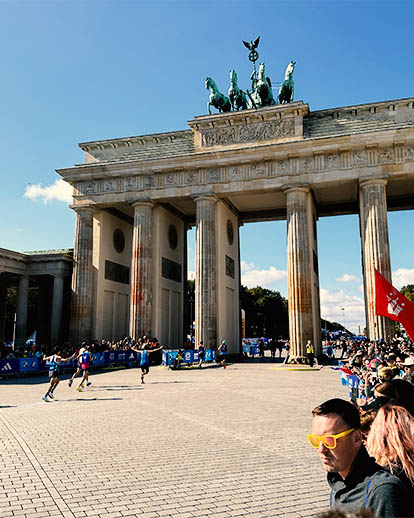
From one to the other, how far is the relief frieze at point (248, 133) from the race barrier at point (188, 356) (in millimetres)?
17745

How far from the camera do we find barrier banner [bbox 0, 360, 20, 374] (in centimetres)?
2319

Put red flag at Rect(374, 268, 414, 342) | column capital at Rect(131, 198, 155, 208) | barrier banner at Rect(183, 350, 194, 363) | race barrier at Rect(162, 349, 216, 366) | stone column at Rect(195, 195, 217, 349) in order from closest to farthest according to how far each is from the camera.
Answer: red flag at Rect(374, 268, 414, 342)
race barrier at Rect(162, 349, 216, 366)
barrier banner at Rect(183, 350, 194, 363)
stone column at Rect(195, 195, 217, 349)
column capital at Rect(131, 198, 155, 208)

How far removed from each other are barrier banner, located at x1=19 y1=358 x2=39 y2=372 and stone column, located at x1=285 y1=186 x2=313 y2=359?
1808 centimetres

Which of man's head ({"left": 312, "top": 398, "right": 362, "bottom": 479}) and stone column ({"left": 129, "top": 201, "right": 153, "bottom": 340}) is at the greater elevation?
stone column ({"left": 129, "top": 201, "right": 153, "bottom": 340})

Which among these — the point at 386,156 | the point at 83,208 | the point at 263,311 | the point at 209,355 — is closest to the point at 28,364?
the point at 209,355

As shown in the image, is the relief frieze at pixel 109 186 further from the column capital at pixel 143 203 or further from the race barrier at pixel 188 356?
the race barrier at pixel 188 356

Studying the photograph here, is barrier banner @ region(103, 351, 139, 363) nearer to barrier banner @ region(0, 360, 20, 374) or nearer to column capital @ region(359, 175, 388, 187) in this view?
barrier banner @ region(0, 360, 20, 374)

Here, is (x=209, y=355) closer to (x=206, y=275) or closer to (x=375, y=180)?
(x=206, y=275)

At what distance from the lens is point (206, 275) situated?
120 ft

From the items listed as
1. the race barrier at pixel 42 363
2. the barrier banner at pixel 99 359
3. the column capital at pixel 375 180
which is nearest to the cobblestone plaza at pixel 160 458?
the race barrier at pixel 42 363

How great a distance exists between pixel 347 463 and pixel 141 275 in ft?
119

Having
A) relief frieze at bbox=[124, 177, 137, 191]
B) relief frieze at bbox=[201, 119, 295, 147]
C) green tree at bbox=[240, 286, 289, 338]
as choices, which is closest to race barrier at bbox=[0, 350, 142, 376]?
relief frieze at bbox=[124, 177, 137, 191]

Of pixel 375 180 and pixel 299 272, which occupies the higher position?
pixel 375 180

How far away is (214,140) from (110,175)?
9.92 m
